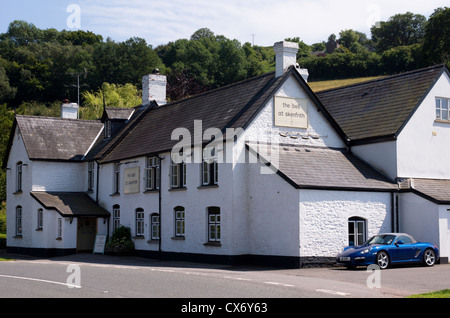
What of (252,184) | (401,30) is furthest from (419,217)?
(401,30)

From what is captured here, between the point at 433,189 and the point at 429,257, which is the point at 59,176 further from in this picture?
the point at 429,257

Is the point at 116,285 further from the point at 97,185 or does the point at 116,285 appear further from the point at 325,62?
the point at 325,62

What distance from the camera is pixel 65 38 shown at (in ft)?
385

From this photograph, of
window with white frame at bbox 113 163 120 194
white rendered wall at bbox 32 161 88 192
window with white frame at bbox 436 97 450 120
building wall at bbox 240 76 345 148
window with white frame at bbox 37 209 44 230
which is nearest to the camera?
building wall at bbox 240 76 345 148

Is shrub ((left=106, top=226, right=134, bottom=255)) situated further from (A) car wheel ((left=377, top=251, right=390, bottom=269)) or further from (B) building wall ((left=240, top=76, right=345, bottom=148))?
(A) car wheel ((left=377, top=251, right=390, bottom=269))

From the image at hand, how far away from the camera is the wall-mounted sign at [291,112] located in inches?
1110

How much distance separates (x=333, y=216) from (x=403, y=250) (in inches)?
122

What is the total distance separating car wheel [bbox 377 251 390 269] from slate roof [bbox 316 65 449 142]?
703cm

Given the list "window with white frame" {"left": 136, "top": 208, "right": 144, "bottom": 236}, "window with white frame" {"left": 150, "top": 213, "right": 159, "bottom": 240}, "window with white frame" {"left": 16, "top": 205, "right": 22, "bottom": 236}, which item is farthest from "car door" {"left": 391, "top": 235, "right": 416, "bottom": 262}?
"window with white frame" {"left": 16, "top": 205, "right": 22, "bottom": 236}

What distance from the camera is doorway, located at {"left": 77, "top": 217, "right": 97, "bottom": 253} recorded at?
3662cm

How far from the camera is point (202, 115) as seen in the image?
31.6m

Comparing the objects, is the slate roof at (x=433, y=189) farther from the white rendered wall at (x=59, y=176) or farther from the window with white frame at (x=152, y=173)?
the white rendered wall at (x=59, y=176)

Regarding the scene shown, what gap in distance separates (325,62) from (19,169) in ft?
209
